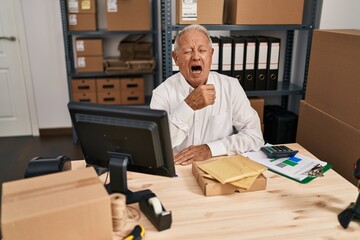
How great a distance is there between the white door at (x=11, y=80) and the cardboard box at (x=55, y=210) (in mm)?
3092

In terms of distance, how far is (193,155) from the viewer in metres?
1.53

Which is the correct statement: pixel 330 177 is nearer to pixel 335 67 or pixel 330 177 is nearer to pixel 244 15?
pixel 335 67

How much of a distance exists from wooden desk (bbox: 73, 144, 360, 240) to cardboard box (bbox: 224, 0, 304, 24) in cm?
154

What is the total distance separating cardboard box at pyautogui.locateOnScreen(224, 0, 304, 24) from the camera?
8.21 feet

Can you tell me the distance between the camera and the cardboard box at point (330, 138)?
5.16 feet

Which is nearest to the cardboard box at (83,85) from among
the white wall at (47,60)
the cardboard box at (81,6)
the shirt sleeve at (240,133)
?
the white wall at (47,60)

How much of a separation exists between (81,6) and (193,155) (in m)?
2.35

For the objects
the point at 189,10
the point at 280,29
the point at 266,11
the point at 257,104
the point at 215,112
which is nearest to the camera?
the point at 215,112

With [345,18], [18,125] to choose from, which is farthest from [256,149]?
[18,125]

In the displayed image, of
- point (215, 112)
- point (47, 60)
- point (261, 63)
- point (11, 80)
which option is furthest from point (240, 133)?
point (11, 80)

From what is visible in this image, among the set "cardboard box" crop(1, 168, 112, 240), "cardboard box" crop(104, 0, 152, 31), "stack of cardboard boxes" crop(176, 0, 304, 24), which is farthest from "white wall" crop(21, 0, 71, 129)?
"cardboard box" crop(1, 168, 112, 240)

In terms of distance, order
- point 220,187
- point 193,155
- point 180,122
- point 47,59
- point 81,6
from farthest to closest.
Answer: point 47,59, point 81,6, point 180,122, point 193,155, point 220,187

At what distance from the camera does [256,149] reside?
1.63m

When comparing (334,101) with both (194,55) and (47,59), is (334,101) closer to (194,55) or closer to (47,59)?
(194,55)
